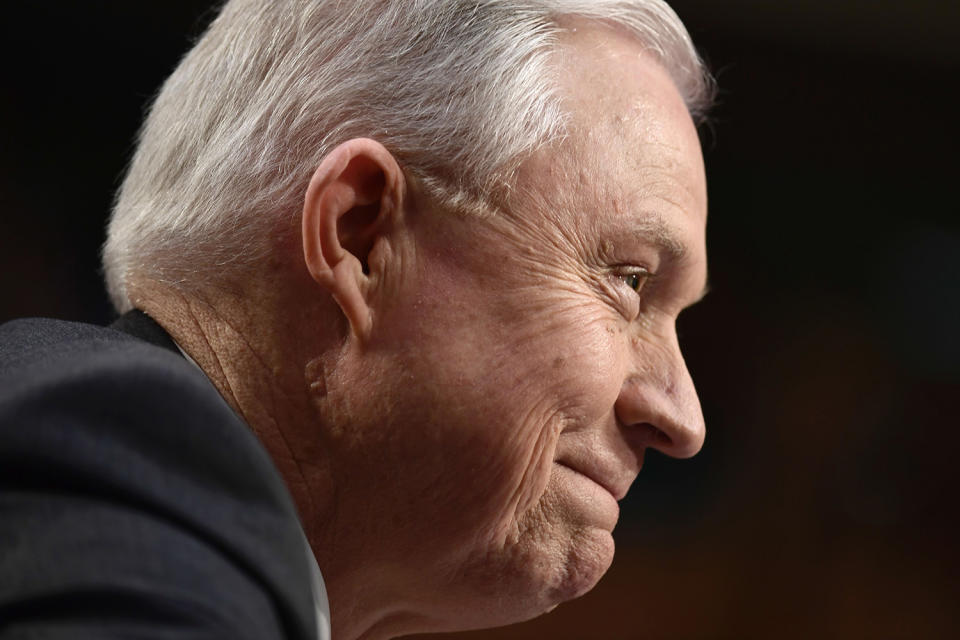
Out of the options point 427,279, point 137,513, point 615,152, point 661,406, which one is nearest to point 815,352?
point 661,406

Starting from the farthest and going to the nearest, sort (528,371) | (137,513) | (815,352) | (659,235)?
(815,352)
(659,235)
(528,371)
(137,513)

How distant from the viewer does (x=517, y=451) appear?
108cm

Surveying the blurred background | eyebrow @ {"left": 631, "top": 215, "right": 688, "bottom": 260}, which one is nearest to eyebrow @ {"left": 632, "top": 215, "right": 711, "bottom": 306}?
eyebrow @ {"left": 631, "top": 215, "right": 688, "bottom": 260}

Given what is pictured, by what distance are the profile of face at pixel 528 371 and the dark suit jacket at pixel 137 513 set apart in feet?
0.97

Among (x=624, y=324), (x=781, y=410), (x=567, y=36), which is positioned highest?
(x=567, y=36)

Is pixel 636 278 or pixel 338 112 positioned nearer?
pixel 338 112

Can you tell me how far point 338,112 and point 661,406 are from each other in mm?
521

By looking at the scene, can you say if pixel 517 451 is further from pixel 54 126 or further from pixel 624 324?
pixel 54 126

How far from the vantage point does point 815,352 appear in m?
3.23

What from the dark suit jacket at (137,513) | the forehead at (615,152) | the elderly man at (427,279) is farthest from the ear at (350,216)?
the dark suit jacket at (137,513)

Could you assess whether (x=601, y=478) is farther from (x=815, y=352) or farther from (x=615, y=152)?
(x=815, y=352)

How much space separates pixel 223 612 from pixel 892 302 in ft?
9.64

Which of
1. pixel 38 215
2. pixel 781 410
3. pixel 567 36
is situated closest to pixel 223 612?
pixel 567 36

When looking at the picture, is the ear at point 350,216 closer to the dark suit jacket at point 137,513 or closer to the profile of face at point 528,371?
the profile of face at point 528,371
